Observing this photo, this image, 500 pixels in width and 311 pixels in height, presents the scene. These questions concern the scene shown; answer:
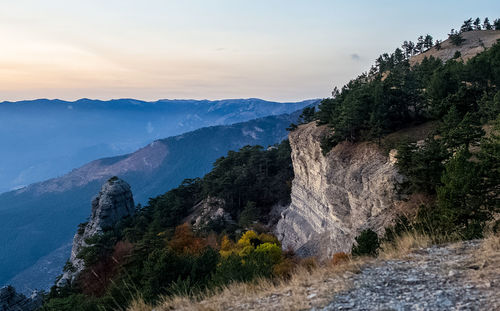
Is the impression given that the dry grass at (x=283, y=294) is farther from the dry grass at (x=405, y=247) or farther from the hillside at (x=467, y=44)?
the hillside at (x=467, y=44)

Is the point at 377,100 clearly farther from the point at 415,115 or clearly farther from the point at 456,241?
the point at 456,241

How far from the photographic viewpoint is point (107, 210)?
213ft

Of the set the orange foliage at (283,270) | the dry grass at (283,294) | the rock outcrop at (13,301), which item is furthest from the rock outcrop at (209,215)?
the dry grass at (283,294)

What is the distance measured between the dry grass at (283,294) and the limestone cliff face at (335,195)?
1443 centimetres

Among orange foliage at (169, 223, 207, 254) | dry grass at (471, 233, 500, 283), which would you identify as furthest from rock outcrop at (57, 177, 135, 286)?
dry grass at (471, 233, 500, 283)

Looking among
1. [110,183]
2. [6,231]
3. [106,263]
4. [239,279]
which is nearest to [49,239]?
[6,231]

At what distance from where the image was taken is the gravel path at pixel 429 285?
560 centimetres

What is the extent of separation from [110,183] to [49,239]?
12596cm

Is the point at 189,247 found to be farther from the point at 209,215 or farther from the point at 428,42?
the point at 428,42

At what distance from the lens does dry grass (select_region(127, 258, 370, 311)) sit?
6.55m

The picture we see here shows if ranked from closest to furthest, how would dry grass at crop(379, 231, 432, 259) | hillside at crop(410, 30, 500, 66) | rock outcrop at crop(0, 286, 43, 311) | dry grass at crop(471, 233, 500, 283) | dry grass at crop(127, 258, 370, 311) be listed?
dry grass at crop(471, 233, 500, 283), dry grass at crop(127, 258, 370, 311), dry grass at crop(379, 231, 432, 259), rock outcrop at crop(0, 286, 43, 311), hillside at crop(410, 30, 500, 66)

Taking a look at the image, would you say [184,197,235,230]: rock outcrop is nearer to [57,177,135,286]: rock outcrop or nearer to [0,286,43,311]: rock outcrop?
[57,177,135,286]: rock outcrop

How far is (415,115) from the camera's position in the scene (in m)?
31.7

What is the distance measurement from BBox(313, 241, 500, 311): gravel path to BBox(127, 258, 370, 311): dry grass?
Result: 33cm
